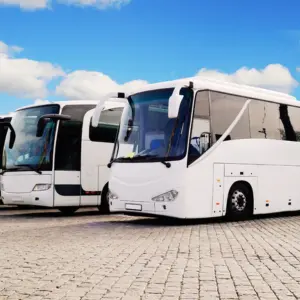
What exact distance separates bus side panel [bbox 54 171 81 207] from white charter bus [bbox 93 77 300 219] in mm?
2897

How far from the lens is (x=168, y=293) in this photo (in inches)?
232

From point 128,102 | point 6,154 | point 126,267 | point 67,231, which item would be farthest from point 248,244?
point 6,154

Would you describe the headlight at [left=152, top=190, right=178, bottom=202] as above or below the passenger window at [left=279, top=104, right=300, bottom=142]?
below

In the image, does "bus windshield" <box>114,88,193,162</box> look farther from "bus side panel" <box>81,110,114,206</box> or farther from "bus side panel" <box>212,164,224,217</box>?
"bus side panel" <box>81,110,114,206</box>

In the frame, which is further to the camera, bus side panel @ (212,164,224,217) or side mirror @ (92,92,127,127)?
side mirror @ (92,92,127,127)

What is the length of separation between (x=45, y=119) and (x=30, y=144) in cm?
114

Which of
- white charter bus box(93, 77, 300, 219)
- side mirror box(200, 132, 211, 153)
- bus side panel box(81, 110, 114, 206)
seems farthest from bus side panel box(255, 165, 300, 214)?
bus side panel box(81, 110, 114, 206)

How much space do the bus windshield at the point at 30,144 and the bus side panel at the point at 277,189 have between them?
5895 millimetres

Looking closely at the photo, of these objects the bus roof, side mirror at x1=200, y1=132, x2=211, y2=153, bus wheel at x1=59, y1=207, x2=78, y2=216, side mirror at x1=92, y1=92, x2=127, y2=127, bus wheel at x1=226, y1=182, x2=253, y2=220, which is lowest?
bus wheel at x1=59, y1=207, x2=78, y2=216

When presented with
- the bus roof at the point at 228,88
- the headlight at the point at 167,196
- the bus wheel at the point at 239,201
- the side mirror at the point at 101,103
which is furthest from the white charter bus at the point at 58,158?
the bus wheel at the point at 239,201

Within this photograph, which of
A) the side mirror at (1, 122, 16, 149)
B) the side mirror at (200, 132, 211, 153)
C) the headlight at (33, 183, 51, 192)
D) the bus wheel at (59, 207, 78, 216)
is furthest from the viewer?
the bus wheel at (59, 207, 78, 216)

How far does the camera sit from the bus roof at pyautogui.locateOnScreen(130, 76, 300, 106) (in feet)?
45.4

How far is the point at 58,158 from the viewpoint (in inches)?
671

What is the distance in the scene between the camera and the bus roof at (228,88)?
1383cm
